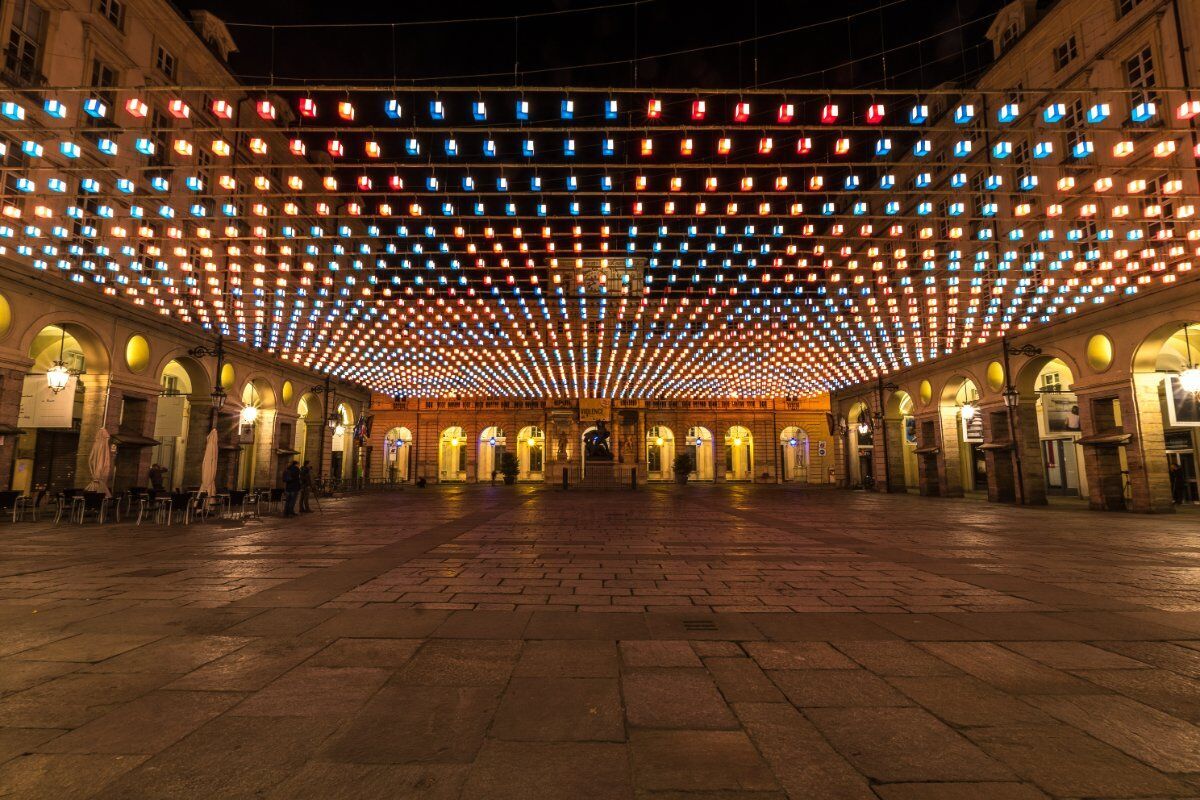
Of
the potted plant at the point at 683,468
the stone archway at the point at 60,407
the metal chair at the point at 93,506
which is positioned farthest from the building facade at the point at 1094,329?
the stone archway at the point at 60,407

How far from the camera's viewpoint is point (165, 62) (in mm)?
21688

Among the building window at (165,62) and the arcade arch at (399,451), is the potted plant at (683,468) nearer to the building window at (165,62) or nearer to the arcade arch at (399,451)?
the arcade arch at (399,451)

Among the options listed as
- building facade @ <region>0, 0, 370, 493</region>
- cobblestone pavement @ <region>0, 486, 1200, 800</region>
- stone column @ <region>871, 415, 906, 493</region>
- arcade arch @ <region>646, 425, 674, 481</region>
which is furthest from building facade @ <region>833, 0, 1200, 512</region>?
arcade arch @ <region>646, 425, 674, 481</region>

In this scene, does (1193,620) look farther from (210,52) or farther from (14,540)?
(210,52)

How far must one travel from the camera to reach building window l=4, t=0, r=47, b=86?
1546 centimetres

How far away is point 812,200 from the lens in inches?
1164

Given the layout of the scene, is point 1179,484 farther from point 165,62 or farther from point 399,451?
point 399,451

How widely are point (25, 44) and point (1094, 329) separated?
3492cm

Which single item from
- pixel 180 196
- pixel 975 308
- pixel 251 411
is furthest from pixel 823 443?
pixel 180 196

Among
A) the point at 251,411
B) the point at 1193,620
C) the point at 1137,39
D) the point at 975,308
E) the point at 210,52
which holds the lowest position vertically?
the point at 1193,620

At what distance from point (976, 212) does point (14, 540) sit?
1246 inches

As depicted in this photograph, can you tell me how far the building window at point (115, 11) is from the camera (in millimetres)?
18875

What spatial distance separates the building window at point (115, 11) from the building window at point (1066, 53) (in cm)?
3157

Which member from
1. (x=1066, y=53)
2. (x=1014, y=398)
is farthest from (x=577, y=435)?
(x=1066, y=53)
